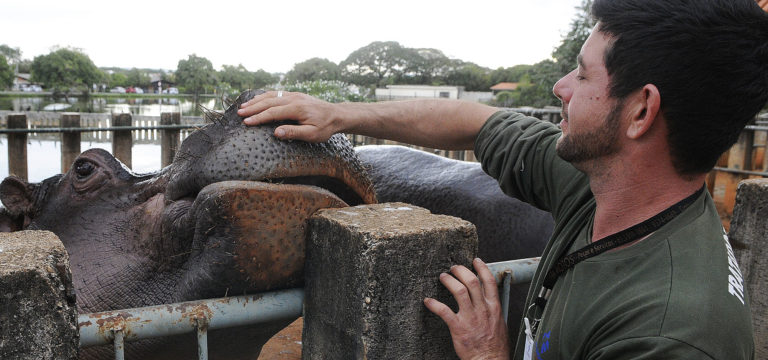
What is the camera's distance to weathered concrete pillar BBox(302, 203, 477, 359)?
5.07ft

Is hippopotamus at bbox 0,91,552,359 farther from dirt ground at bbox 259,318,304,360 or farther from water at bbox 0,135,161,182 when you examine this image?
water at bbox 0,135,161,182

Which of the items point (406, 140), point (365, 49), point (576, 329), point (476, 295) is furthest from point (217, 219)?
point (365, 49)

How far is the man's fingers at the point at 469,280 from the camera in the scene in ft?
5.52

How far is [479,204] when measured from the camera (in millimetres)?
2826

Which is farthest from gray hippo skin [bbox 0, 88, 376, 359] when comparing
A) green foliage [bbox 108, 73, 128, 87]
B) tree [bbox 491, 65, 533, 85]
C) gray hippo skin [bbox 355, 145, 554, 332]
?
tree [bbox 491, 65, 533, 85]

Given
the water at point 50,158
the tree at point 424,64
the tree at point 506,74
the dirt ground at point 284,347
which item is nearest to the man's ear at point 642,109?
the dirt ground at point 284,347

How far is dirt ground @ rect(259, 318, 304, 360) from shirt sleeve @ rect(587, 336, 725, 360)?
2.79m

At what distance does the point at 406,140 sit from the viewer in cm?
244

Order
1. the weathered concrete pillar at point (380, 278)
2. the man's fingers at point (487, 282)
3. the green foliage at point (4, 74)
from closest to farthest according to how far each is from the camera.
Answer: the weathered concrete pillar at point (380, 278)
the man's fingers at point (487, 282)
the green foliage at point (4, 74)

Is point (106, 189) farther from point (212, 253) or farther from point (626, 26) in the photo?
point (626, 26)

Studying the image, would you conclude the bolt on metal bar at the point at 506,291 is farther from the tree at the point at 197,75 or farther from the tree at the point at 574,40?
the tree at the point at 574,40

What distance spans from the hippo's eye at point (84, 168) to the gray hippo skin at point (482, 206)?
3.90ft

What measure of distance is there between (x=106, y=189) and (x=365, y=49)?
106868mm

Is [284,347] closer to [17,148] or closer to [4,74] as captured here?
[17,148]
